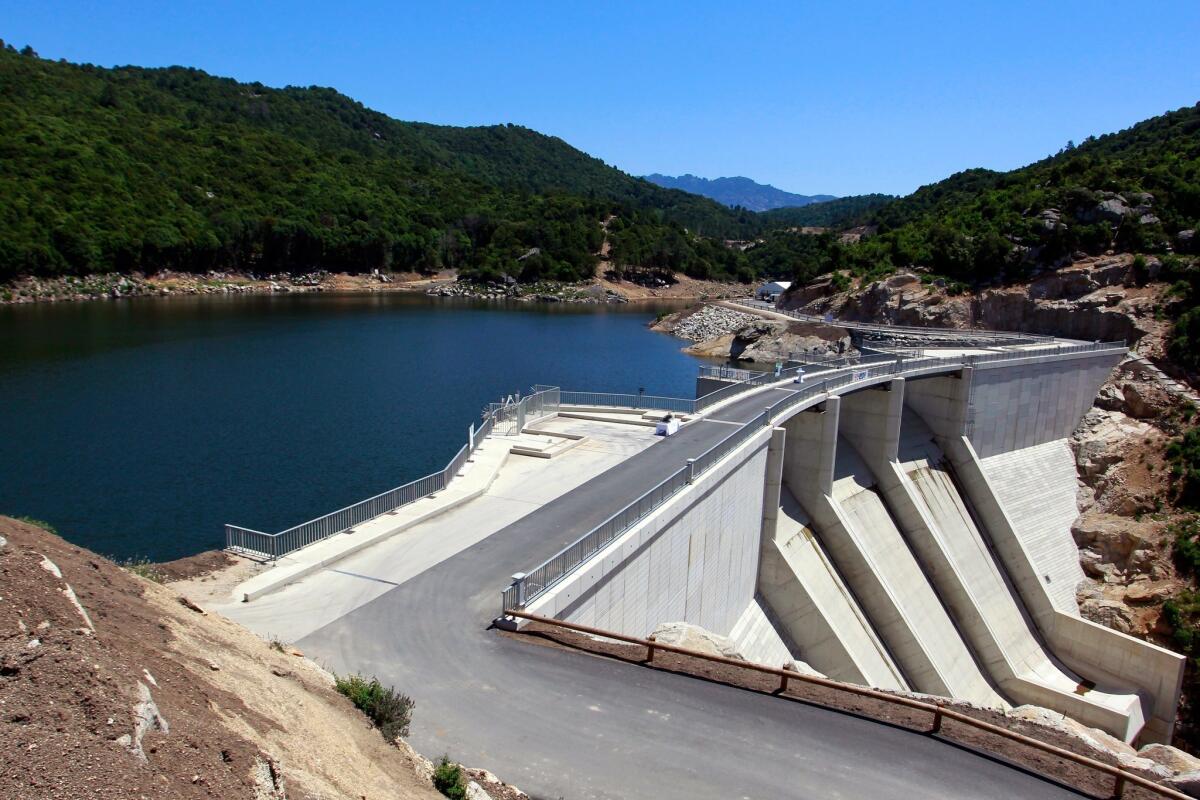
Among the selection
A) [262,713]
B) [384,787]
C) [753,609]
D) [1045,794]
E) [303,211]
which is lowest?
[753,609]

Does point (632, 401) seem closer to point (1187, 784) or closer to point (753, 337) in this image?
point (1187, 784)

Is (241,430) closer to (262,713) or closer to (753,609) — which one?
(753,609)

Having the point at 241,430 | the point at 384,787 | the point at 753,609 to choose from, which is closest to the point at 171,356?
the point at 241,430

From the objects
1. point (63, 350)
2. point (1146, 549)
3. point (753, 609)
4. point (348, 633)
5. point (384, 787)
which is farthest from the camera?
point (63, 350)

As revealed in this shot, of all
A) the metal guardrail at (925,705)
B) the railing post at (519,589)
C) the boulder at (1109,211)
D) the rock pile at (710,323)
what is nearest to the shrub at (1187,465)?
the boulder at (1109,211)

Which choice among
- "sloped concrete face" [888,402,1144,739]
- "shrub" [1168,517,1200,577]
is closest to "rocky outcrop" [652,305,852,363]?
"sloped concrete face" [888,402,1144,739]

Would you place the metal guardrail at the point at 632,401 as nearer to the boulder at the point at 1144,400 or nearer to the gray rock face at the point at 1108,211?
the boulder at the point at 1144,400

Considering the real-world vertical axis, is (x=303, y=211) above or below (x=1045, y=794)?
above

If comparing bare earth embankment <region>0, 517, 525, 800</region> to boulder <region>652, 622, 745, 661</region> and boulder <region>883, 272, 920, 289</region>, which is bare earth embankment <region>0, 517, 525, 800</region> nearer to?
boulder <region>652, 622, 745, 661</region>
